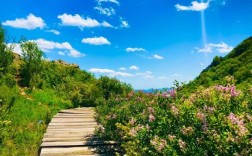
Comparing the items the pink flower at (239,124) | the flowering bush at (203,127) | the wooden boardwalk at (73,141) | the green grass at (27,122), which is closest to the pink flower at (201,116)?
the flowering bush at (203,127)

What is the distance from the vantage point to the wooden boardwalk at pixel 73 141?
286 inches

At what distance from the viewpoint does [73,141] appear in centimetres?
823

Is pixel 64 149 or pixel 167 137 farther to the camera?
pixel 64 149

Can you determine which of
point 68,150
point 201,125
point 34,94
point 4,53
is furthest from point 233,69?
point 4,53

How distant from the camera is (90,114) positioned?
13391 mm

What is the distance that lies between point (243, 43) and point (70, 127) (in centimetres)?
937

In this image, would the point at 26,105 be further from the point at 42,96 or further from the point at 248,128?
the point at 248,128

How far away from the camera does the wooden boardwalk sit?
727cm

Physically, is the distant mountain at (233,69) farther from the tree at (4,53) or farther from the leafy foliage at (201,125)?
the tree at (4,53)

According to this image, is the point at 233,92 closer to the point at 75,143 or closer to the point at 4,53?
the point at 75,143

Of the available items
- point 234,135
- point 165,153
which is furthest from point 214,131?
point 165,153

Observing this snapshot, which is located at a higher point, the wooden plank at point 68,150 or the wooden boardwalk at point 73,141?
the wooden boardwalk at point 73,141

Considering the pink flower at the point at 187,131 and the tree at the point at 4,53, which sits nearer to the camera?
the pink flower at the point at 187,131

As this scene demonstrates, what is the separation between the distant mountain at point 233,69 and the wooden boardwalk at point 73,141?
3773 mm
